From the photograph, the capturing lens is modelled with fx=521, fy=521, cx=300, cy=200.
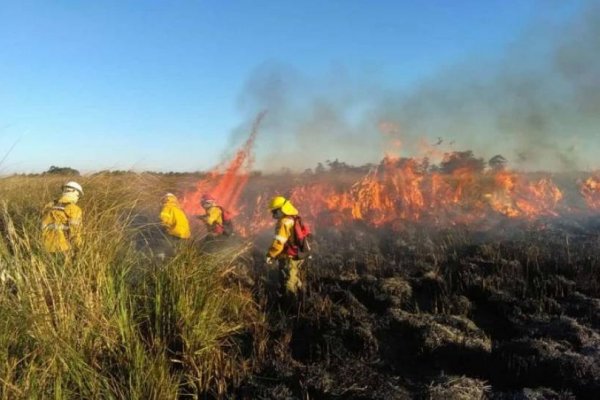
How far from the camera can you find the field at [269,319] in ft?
12.2

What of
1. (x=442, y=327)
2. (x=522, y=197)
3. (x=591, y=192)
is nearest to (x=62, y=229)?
(x=442, y=327)

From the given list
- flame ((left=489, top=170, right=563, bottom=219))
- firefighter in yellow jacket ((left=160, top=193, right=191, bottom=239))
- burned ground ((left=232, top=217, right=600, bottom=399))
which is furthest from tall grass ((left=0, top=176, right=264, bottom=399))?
flame ((left=489, top=170, right=563, bottom=219))

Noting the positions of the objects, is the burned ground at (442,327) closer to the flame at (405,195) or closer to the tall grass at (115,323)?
the tall grass at (115,323)

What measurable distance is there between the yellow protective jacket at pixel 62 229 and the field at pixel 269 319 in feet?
0.38

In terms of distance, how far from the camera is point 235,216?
15727 mm

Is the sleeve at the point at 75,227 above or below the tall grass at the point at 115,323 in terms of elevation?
above

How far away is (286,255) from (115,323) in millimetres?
3931

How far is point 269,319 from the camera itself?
6.53 meters

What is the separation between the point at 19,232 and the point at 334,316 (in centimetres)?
376

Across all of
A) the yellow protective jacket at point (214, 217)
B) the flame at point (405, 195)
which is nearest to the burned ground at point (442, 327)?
the yellow protective jacket at point (214, 217)

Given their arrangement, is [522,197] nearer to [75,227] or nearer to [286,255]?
[286,255]

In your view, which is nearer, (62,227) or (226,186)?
(62,227)

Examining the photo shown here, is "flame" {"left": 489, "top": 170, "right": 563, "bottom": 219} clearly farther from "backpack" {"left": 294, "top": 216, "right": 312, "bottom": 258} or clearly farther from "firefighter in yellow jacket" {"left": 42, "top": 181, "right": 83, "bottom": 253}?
"firefighter in yellow jacket" {"left": 42, "top": 181, "right": 83, "bottom": 253}

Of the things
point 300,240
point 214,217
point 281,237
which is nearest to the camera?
point 281,237
